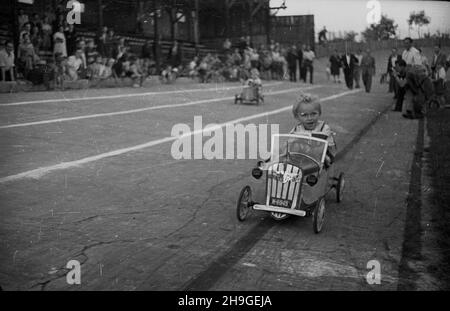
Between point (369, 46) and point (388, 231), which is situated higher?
point (369, 46)

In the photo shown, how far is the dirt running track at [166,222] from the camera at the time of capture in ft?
13.2

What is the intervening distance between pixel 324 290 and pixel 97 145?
635 centimetres

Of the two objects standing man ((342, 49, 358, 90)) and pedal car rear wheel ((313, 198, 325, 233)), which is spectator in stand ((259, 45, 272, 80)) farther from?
pedal car rear wheel ((313, 198, 325, 233))

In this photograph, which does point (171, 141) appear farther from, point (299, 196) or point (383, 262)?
point (383, 262)

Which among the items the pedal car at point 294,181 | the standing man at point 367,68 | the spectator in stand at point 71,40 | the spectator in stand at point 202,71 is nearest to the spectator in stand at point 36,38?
the spectator in stand at point 71,40

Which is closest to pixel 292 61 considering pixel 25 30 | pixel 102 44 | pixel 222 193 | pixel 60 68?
pixel 102 44

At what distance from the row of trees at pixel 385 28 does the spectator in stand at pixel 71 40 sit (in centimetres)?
1104

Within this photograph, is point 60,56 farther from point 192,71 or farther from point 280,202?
point 280,202

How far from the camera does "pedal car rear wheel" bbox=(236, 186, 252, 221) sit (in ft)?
17.7

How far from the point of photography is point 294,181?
5.30 m

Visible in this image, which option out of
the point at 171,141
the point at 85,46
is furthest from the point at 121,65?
the point at 171,141

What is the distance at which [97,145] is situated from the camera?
30.7ft

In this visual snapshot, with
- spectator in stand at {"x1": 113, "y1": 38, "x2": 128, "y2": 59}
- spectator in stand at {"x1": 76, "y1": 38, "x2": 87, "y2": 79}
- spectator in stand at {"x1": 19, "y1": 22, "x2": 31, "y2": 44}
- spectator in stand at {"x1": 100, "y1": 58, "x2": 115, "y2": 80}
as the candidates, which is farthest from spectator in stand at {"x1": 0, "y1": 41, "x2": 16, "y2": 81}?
spectator in stand at {"x1": 113, "y1": 38, "x2": 128, "y2": 59}

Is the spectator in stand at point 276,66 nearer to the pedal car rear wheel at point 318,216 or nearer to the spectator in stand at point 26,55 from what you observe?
the spectator in stand at point 26,55
